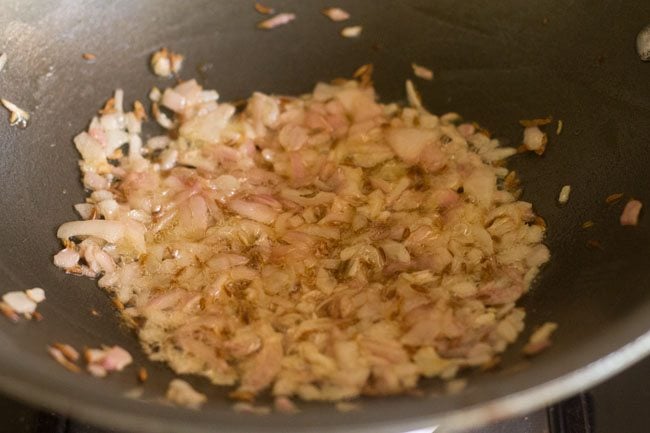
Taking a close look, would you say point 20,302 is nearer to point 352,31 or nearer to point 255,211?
point 255,211

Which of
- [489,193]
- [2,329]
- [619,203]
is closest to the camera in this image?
[2,329]

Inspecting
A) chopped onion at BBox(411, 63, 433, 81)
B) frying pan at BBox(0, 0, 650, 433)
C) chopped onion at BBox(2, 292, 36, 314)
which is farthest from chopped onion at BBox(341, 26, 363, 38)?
chopped onion at BBox(2, 292, 36, 314)

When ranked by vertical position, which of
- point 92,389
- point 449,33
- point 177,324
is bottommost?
point 177,324

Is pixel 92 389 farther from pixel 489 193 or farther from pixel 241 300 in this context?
pixel 489 193

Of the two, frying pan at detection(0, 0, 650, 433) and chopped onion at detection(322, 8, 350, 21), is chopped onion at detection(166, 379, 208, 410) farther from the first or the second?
chopped onion at detection(322, 8, 350, 21)

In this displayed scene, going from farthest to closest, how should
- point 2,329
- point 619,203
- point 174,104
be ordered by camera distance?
point 174,104 → point 619,203 → point 2,329

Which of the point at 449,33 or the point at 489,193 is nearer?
the point at 489,193

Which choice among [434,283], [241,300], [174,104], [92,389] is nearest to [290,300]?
[241,300]
